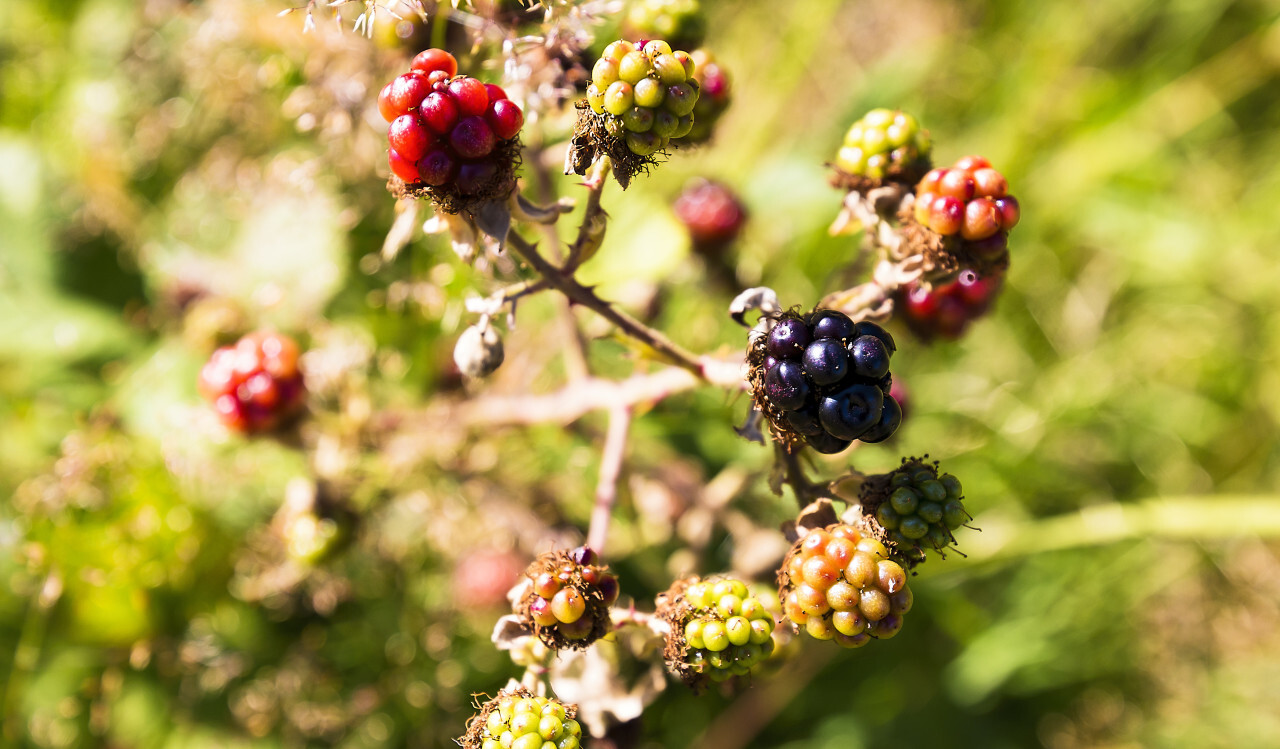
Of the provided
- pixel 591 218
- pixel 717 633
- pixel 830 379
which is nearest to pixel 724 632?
pixel 717 633

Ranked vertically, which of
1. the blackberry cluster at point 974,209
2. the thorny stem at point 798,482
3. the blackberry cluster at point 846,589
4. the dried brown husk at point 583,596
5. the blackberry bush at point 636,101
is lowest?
the dried brown husk at point 583,596

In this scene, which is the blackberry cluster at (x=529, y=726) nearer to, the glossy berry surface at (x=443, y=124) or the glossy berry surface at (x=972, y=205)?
the glossy berry surface at (x=443, y=124)

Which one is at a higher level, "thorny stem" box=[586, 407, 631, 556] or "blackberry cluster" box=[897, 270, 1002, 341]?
"blackberry cluster" box=[897, 270, 1002, 341]

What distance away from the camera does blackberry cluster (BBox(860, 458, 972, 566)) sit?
1272 millimetres

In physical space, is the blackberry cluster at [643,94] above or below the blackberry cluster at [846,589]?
above

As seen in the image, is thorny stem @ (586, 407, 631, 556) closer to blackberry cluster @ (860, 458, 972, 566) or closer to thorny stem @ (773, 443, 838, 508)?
thorny stem @ (773, 443, 838, 508)

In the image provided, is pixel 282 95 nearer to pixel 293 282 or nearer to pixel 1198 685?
pixel 293 282

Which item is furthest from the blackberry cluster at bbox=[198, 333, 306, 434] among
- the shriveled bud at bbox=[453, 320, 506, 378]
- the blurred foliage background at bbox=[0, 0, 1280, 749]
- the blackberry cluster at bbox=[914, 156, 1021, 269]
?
the blackberry cluster at bbox=[914, 156, 1021, 269]

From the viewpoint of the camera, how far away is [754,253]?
2814 millimetres

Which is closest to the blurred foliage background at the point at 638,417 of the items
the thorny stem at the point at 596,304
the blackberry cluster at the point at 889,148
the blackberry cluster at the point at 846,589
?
the thorny stem at the point at 596,304

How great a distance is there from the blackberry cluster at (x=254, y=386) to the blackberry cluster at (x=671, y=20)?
127 centimetres

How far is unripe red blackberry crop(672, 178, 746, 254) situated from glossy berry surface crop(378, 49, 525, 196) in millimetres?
1250

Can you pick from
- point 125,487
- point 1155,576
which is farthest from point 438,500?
point 1155,576

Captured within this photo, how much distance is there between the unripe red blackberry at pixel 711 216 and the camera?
8.07 feet
